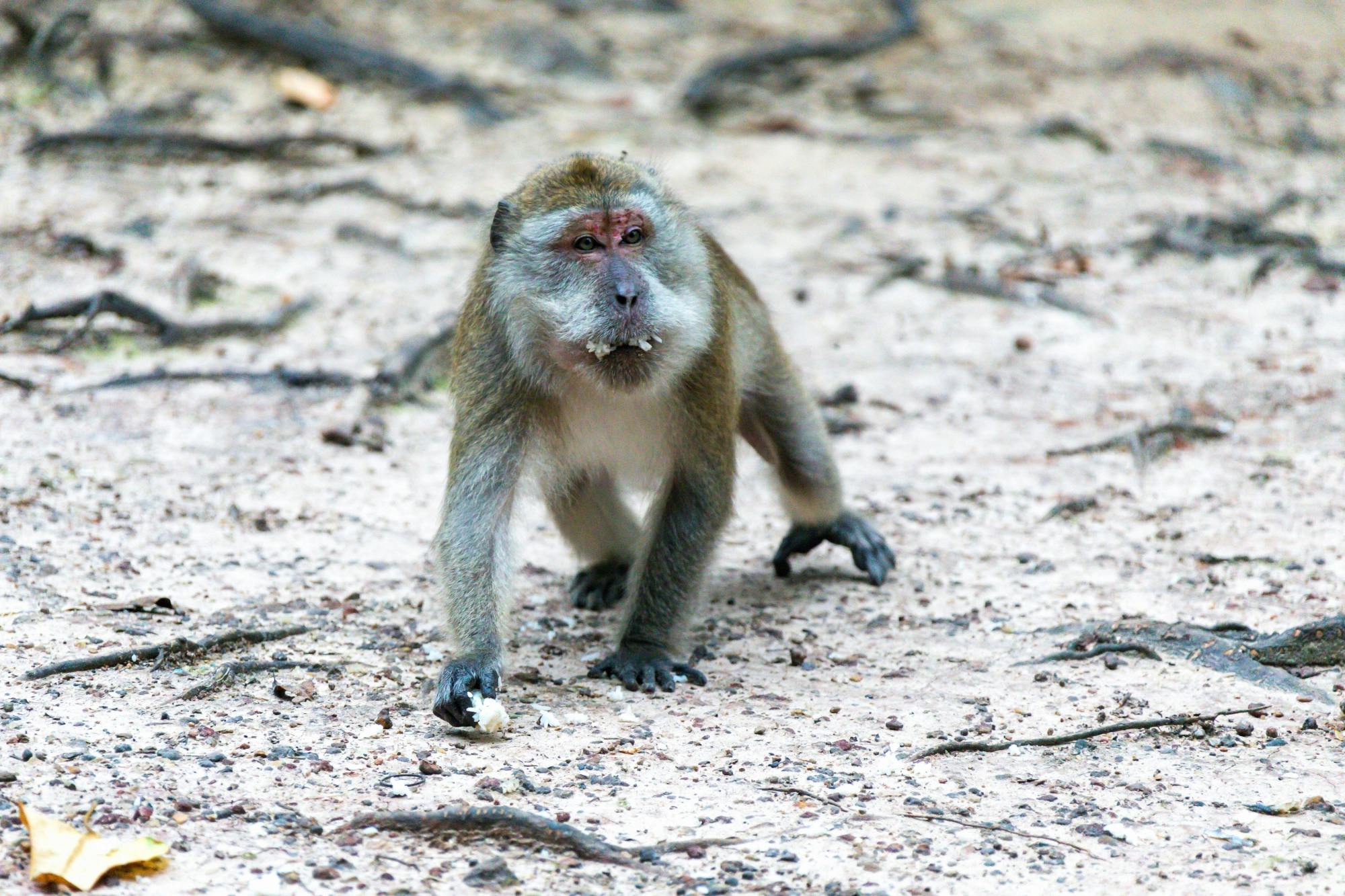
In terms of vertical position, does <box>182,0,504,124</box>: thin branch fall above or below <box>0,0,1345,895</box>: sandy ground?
above

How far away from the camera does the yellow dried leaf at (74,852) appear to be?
2984 millimetres

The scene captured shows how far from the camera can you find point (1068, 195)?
34.0ft

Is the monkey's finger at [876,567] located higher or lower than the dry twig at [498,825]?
lower

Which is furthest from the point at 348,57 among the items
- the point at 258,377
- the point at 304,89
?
the point at 258,377

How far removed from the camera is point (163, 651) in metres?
4.27

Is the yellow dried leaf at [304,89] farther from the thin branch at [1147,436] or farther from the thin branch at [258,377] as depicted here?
the thin branch at [1147,436]

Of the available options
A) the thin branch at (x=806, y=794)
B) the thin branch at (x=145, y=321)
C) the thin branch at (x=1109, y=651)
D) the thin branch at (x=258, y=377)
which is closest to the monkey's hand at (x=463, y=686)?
the thin branch at (x=806, y=794)

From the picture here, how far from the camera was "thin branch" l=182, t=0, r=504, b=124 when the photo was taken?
10.8 m

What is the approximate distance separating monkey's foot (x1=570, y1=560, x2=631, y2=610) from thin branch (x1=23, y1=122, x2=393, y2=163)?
5435 mm

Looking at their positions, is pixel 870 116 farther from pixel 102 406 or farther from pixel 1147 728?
pixel 1147 728

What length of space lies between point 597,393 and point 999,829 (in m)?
1.78

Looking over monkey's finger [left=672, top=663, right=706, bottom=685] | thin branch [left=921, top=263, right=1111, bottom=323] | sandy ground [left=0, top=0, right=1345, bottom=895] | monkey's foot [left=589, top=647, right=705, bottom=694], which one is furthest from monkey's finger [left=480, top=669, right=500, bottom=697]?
thin branch [left=921, top=263, right=1111, bottom=323]

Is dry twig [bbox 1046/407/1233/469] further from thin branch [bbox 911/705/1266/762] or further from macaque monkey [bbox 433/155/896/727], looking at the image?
thin branch [bbox 911/705/1266/762]

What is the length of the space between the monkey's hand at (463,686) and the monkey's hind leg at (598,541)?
1220mm
